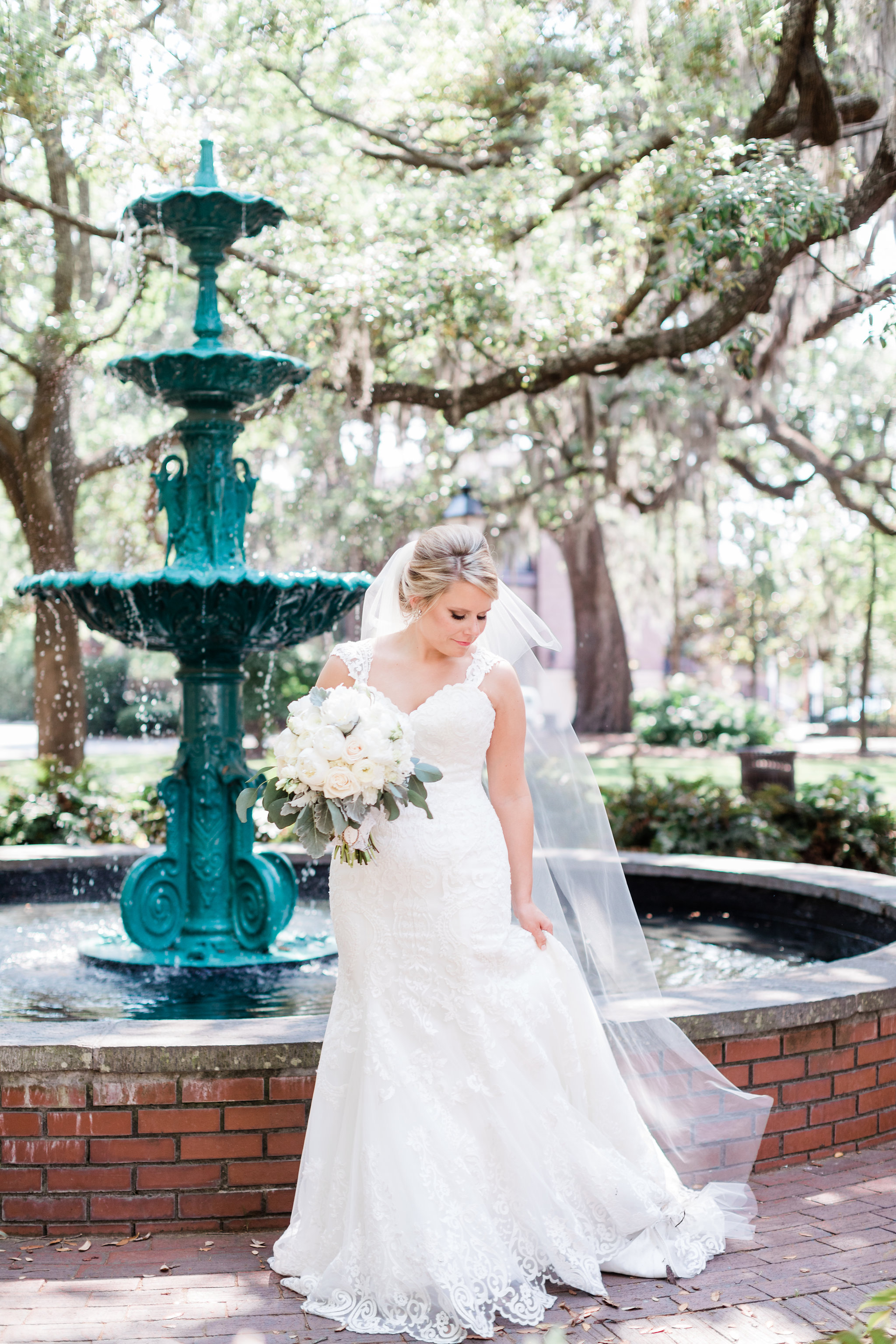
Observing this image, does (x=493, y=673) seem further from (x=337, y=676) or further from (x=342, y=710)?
(x=342, y=710)

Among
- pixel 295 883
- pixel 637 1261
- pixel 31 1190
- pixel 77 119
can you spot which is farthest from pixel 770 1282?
pixel 77 119

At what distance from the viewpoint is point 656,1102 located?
397cm

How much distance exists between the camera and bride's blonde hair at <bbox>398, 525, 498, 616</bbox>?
3.55 m

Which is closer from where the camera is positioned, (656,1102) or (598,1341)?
(598,1341)

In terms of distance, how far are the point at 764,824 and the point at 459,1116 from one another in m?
6.92

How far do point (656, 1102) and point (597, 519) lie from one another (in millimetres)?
19785

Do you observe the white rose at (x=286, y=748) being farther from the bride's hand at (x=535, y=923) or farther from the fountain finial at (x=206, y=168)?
the fountain finial at (x=206, y=168)

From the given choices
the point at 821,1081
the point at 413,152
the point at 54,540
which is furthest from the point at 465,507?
the point at 821,1081

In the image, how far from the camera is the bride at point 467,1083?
10.8 feet

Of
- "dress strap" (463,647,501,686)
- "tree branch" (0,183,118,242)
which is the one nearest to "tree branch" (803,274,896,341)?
"dress strap" (463,647,501,686)

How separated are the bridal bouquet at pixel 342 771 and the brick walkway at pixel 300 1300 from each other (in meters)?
1.18

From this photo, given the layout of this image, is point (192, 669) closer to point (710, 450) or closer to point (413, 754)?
point (413, 754)

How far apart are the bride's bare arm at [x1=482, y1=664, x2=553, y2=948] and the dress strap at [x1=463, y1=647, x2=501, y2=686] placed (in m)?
0.02

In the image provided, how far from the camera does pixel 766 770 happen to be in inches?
→ 455
